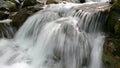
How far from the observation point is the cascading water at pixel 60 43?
261 inches

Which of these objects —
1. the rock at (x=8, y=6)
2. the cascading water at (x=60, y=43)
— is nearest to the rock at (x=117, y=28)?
the cascading water at (x=60, y=43)

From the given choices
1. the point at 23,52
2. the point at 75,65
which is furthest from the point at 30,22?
the point at 75,65

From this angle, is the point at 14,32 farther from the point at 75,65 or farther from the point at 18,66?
the point at 75,65

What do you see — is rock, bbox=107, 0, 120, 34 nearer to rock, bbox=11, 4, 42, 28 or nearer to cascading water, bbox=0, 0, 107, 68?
cascading water, bbox=0, 0, 107, 68

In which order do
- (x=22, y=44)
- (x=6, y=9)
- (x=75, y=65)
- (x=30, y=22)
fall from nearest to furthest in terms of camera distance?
1. (x=75, y=65)
2. (x=22, y=44)
3. (x=30, y=22)
4. (x=6, y=9)

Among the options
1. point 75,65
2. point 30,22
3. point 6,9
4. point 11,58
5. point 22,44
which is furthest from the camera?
point 6,9

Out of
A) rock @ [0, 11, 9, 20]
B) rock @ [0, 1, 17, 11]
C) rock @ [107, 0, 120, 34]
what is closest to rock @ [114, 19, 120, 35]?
rock @ [107, 0, 120, 34]

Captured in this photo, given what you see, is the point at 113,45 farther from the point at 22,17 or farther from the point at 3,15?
the point at 3,15

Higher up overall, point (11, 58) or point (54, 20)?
point (54, 20)

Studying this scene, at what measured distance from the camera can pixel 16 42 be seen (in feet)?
28.4

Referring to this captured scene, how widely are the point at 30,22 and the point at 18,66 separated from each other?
2.65 metres

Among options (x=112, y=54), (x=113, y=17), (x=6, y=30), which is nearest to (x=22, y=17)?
(x=6, y=30)

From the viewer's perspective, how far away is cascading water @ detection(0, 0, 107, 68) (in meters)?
6.62

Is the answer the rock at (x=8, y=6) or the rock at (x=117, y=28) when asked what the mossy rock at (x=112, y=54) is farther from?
the rock at (x=8, y=6)
